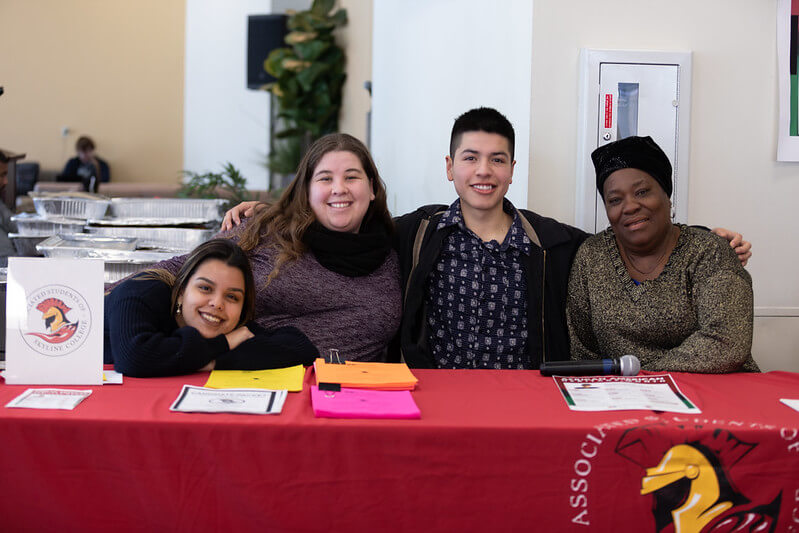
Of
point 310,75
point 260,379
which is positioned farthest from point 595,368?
point 310,75

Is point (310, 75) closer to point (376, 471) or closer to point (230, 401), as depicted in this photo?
point (230, 401)

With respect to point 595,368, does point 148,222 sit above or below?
above

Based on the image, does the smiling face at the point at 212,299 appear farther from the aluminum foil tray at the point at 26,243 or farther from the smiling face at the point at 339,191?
the aluminum foil tray at the point at 26,243

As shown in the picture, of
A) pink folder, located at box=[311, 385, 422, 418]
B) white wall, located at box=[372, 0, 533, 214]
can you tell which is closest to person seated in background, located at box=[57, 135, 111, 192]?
→ white wall, located at box=[372, 0, 533, 214]

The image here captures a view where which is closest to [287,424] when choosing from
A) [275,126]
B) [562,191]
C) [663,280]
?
[663,280]

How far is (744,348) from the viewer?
Answer: 1909mm

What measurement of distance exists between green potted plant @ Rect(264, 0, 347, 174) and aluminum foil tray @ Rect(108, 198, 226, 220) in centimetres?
513

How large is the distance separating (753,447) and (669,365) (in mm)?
480

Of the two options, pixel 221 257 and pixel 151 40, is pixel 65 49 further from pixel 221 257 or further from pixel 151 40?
pixel 221 257

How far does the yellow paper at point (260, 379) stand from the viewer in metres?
1.60

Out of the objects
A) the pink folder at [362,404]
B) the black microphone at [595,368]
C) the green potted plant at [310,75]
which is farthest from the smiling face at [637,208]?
the green potted plant at [310,75]

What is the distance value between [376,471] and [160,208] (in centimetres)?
211

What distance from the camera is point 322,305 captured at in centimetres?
220

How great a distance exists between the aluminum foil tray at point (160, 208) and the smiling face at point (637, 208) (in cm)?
177
